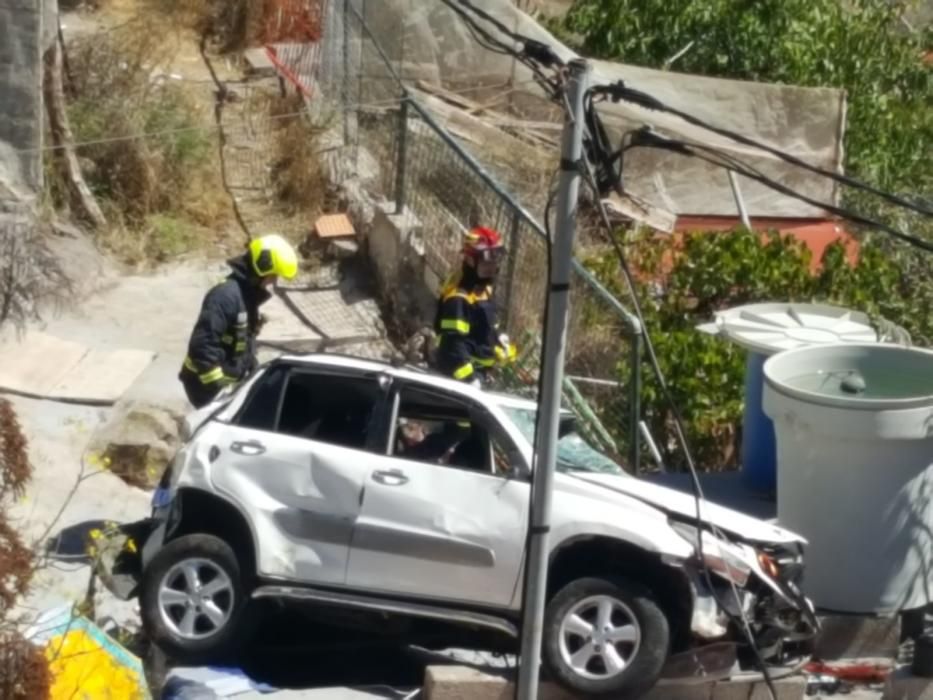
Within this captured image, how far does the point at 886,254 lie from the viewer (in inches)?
563


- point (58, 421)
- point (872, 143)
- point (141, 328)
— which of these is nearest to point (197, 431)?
point (58, 421)

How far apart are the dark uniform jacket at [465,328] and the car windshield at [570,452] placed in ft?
3.94

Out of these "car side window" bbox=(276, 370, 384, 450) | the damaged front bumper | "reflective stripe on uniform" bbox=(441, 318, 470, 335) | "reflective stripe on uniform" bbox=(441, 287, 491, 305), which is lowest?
the damaged front bumper

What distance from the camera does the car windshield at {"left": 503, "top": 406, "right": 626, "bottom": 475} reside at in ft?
29.0

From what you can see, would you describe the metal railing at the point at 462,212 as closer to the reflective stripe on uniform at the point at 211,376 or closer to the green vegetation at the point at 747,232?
the green vegetation at the point at 747,232

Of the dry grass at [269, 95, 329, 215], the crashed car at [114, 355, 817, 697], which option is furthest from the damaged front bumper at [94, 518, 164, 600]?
the dry grass at [269, 95, 329, 215]

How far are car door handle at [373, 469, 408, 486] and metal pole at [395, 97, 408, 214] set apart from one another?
5706mm

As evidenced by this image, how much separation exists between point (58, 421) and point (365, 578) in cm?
331

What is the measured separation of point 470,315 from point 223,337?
137 cm

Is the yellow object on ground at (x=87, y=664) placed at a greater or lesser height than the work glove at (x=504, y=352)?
lesser

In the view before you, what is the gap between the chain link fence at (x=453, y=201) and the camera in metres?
11.3

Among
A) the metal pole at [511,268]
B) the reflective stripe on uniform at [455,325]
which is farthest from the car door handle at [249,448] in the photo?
the metal pole at [511,268]

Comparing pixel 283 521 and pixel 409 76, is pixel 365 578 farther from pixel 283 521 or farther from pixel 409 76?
pixel 409 76

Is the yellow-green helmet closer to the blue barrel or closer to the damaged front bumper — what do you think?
the damaged front bumper
